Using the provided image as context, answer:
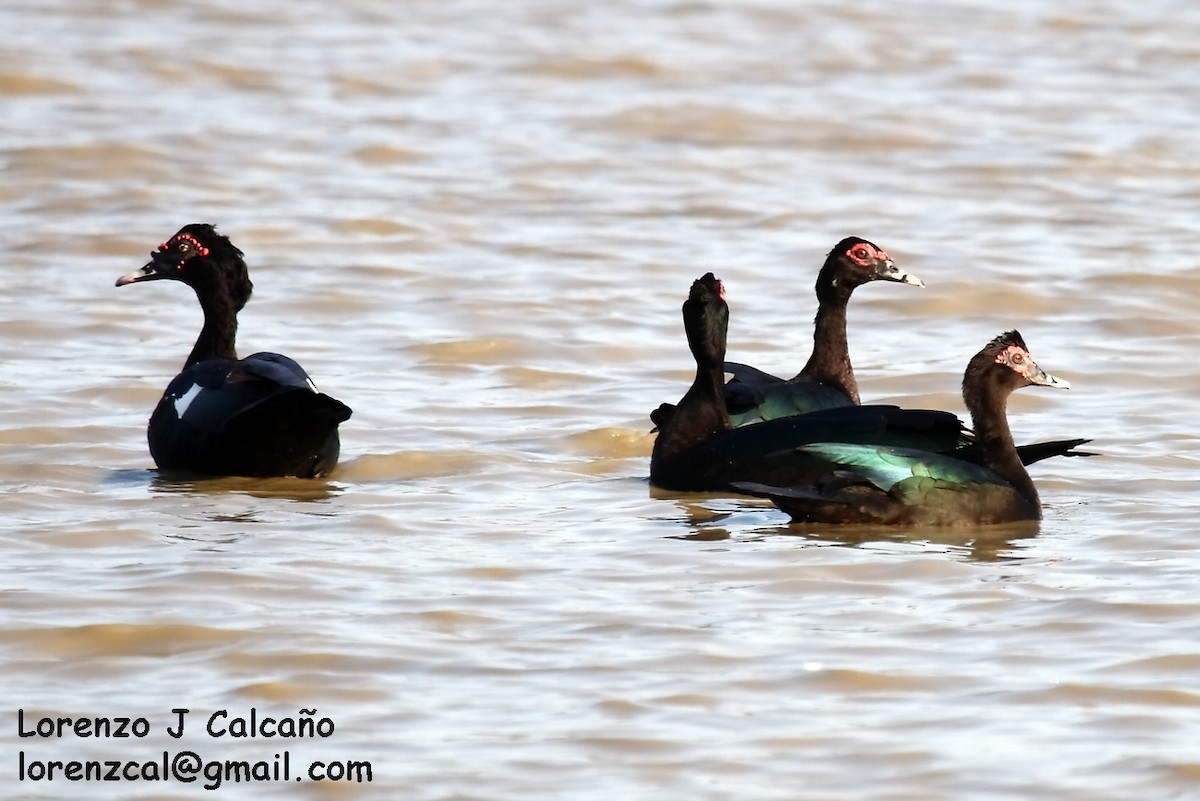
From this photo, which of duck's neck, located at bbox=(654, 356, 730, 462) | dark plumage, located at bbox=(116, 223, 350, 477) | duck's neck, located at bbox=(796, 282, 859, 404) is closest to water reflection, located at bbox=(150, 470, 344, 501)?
dark plumage, located at bbox=(116, 223, 350, 477)

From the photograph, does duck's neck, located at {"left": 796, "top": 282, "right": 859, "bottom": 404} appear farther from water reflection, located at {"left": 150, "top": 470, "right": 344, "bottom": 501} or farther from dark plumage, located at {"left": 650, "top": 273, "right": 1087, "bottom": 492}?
water reflection, located at {"left": 150, "top": 470, "right": 344, "bottom": 501}

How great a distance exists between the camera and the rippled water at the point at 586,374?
7.04 meters

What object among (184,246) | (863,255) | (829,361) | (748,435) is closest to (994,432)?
(748,435)

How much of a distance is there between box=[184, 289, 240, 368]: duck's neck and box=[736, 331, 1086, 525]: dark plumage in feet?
10.9

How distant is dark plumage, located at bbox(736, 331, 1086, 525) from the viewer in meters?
9.54

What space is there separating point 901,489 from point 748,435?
41.8 inches

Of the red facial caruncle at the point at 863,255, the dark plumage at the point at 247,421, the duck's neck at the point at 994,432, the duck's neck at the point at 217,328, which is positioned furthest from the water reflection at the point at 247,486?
the red facial caruncle at the point at 863,255

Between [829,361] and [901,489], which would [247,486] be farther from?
[829,361]

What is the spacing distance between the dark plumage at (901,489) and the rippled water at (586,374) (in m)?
0.12

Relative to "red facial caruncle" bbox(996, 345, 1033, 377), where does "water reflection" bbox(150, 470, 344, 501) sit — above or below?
below

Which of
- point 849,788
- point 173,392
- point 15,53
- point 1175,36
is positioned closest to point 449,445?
point 173,392

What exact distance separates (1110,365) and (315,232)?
21.9 feet

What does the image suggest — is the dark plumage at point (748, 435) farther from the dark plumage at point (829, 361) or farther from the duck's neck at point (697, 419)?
the dark plumage at point (829, 361)

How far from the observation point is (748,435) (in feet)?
34.2
